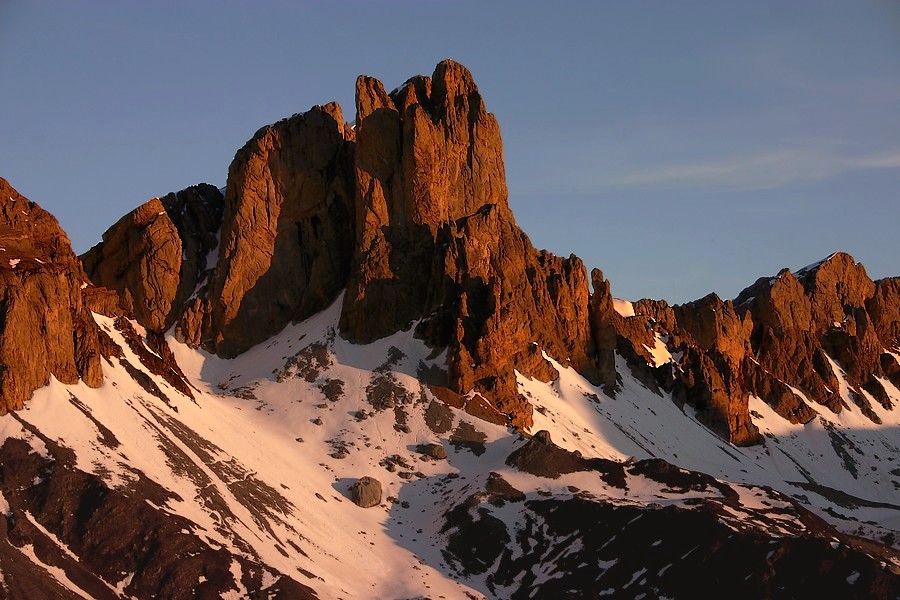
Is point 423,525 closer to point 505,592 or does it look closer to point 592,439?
point 505,592

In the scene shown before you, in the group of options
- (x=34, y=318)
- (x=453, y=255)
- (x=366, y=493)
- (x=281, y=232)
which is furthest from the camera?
(x=281, y=232)

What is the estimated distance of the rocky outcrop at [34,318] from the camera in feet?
416

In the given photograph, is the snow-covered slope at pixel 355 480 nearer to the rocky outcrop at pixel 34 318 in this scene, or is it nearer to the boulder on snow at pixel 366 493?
the boulder on snow at pixel 366 493

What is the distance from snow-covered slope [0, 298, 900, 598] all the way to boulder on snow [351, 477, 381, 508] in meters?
0.90

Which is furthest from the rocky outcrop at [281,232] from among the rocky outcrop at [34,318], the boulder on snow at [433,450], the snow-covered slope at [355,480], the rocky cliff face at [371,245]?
the rocky outcrop at [34,318]

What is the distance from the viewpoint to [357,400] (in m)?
166

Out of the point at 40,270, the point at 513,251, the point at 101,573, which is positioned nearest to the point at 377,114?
the point at 513,251

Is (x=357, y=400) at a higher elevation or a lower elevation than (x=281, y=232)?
lower

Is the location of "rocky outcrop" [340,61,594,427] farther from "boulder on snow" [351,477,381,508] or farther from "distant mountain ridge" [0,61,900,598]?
"boulder on snow" [351,477,381,508]

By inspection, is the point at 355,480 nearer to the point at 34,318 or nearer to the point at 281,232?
the point at 34,318

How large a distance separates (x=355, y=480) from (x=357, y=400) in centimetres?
1735

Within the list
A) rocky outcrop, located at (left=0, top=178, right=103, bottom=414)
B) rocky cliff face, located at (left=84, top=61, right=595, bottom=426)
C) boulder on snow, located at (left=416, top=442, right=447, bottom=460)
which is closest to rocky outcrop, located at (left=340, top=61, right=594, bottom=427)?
rocky cliff face, located at (left=84, top=61, right=595, bottom=426)

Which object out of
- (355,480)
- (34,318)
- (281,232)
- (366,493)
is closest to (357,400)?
(355,480)

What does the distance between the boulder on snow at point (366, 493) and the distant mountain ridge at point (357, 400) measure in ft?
5.38
